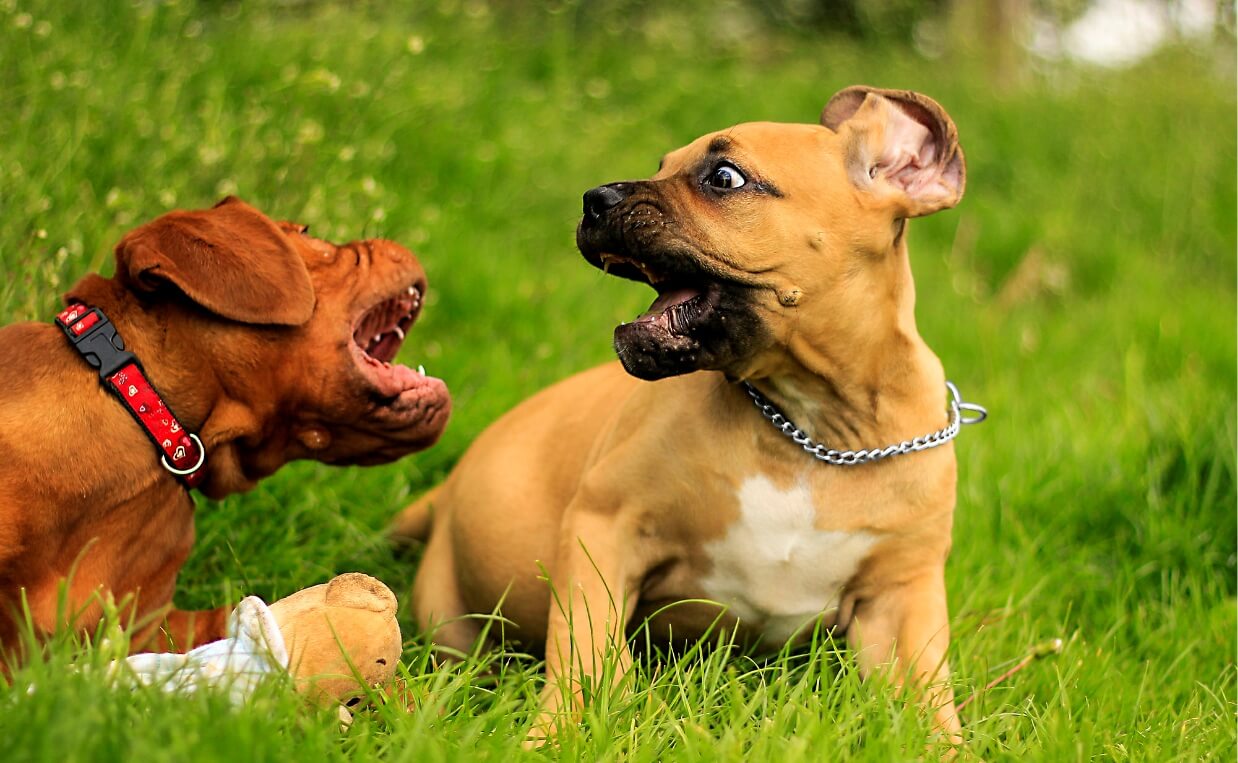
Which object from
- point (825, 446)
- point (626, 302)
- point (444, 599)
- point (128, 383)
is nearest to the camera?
point (128, 383)

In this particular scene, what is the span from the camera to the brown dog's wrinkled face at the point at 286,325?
130 inches

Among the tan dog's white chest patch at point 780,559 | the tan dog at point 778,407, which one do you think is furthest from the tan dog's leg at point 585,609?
the tan dog's white chest patch at point 780,559

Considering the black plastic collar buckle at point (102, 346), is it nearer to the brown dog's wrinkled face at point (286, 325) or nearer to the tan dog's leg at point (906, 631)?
the brown dog's wrinkled face at point (286, 325)

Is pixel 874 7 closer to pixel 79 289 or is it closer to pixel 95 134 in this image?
pixel 95 134

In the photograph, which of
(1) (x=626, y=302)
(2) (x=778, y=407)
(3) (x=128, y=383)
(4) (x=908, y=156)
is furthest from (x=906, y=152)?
(1) (x=626, y=302)

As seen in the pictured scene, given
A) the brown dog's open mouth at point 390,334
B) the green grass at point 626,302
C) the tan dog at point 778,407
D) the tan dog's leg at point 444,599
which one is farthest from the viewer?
the tan dog's leg at point 444,599

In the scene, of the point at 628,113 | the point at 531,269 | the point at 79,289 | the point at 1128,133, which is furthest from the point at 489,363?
the point at 1128,133

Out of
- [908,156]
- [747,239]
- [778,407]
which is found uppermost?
[908,156]

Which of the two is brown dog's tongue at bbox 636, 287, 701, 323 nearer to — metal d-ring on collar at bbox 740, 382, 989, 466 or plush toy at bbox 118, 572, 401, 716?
metal d-ring on collar at bbox 740, 382, 989, 466

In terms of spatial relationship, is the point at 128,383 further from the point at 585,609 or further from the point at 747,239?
the point at 747,239

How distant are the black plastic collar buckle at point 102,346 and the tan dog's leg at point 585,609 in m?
1.26

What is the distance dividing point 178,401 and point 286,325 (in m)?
0.33

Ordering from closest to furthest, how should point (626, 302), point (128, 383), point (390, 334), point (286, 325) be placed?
point (128, 383) < point (286, 325) < point (390, 334) < point (626, 302)

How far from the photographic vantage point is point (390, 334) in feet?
13.1
